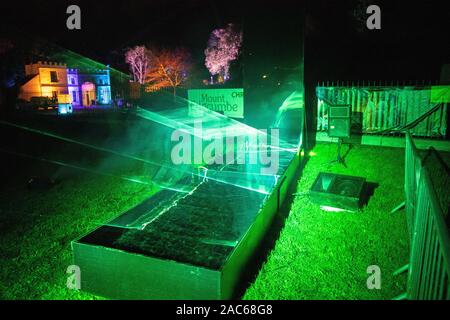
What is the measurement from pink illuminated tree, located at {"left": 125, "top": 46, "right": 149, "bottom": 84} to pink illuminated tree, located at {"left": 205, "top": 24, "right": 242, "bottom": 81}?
12.3m

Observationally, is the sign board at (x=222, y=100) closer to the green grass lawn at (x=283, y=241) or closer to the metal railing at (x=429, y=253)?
the green grass lawn at (x=283, y=241)

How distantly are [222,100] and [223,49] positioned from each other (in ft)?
94.6

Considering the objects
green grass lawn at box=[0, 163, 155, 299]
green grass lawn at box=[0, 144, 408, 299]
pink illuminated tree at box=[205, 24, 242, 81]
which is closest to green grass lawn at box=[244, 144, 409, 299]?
green grass lawn at box=[0, 144, 408, 299]

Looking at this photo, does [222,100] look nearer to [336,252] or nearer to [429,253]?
[336,252]

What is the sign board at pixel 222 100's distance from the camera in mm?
12508

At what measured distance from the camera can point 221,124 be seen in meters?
14.7

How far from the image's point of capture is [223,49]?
39156mm

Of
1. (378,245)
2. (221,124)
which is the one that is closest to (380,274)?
(378,245)

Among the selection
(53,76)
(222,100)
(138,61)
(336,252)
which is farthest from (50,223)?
(53,76)

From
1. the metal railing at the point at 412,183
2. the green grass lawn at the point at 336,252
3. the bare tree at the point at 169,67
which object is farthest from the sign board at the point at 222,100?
the bare tree at the point at 169,67

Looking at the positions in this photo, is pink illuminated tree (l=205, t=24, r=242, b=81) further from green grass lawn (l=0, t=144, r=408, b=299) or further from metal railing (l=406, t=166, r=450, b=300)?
metal railing (l=406, t=166, r=450, b=300)

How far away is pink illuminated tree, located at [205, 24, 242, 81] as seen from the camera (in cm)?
3784

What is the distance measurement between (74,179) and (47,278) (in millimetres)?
4770

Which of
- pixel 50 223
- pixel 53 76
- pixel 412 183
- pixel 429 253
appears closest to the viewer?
pixel 429 253
